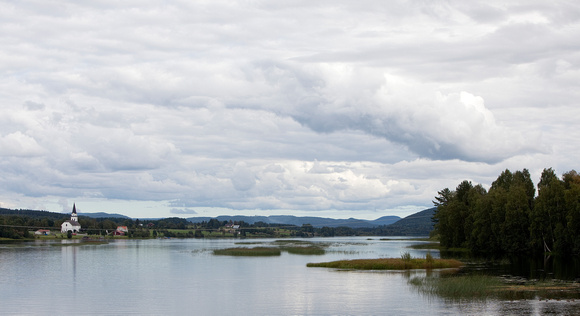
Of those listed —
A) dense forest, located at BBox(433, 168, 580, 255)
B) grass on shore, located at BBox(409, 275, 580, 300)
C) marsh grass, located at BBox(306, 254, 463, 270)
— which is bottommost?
marsh grass, located at BBox(306, 254, 463, 270)

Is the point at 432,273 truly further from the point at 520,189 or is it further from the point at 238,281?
the point at 520,189

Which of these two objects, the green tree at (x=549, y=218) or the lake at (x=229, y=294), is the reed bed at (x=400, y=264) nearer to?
the lake at (x=229, y=294)

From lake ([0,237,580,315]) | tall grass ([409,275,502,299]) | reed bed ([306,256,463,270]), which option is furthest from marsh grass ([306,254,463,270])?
tall grass ([409,275,502,299])

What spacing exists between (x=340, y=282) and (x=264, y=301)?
13.8 metres

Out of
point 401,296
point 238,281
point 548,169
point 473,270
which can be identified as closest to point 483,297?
point 401,296

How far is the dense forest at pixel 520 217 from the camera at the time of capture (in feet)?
289

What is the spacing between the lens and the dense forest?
8794 cm

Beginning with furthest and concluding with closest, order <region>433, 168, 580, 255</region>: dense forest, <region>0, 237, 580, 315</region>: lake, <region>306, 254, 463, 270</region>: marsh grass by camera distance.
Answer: <region>433, 168, 580, 255</region>: dense forest
<region>306, 254, 463, 270</region>: marsh grass
<region>0, 237, 580, 315</region>: lake

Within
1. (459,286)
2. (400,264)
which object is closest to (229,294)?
(459,286)

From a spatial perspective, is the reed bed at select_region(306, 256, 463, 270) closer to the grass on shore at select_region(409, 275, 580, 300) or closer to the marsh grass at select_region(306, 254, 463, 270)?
the marsh grass at select_region(306, 254, 463, 270)

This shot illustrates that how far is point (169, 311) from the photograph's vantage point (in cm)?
4450

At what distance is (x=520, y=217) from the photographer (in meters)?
98.8

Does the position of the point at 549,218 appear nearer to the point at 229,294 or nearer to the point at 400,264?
the point at 400,264

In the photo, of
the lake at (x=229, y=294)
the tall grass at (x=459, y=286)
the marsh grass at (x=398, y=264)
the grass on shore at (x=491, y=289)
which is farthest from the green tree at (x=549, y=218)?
the grass on shore at (x=491, y=289)
